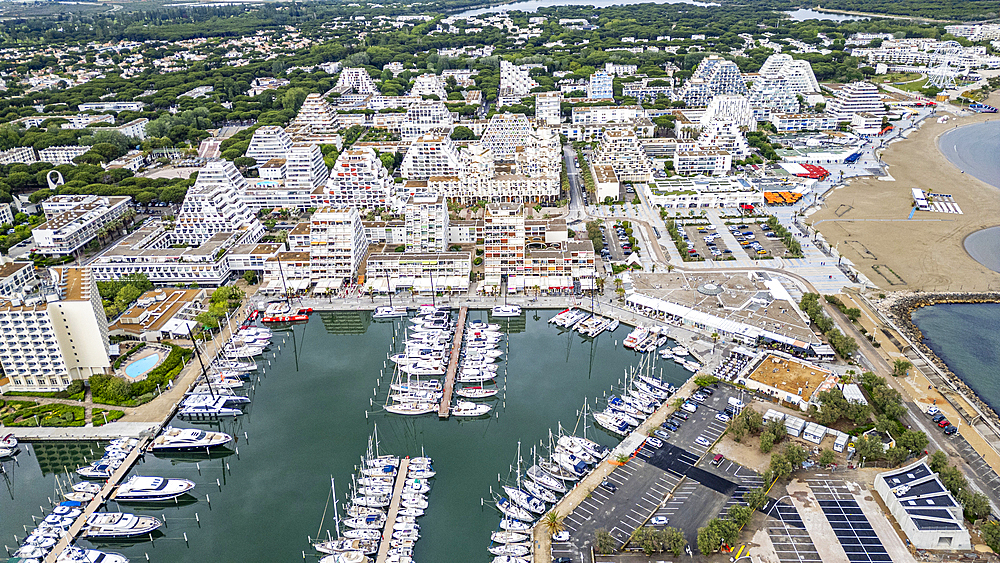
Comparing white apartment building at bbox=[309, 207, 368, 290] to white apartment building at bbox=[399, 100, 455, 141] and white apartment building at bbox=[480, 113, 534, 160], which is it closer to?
white apartment building at bbox=[480, 113, 534, 160]

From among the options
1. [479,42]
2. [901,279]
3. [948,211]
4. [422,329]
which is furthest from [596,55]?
[422,329]

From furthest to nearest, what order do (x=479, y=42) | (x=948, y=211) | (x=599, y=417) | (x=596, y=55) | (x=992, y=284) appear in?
(x=479, y=42), (x=596, y=55), (x=948, y=211), (x=992, y=284), (x=599, y=417)

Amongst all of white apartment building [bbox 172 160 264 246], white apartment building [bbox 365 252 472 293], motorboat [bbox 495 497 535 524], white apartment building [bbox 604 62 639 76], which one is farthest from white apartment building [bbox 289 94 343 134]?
motorboat [bbox 495 497 535 524]

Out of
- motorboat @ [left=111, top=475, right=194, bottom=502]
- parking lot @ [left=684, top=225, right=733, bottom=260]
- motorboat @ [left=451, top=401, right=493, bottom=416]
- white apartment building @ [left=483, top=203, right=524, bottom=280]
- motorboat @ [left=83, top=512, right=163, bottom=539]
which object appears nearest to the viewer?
motorboat @ [left=83, top=512, right=163, bottom=539]

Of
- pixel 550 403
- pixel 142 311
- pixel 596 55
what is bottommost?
pixel 550 403

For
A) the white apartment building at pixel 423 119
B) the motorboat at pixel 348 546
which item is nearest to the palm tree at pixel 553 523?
the motorboat at pixel 348 546

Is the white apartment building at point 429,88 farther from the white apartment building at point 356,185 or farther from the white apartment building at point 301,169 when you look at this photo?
the white apartment building at point 356,185

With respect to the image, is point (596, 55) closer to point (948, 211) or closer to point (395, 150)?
point (395, 150)
